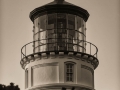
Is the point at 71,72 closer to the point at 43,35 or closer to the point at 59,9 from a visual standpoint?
the point at 43,35

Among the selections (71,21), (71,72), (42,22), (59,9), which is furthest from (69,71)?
(59,9)

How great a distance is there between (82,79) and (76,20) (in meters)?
4.43

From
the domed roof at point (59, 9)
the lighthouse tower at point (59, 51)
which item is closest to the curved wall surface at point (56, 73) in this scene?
the lighthouse tower at point (59, 51)

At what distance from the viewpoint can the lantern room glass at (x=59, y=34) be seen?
40.8 meters

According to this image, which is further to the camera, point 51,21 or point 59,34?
point 51,21

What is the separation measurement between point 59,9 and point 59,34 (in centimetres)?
179

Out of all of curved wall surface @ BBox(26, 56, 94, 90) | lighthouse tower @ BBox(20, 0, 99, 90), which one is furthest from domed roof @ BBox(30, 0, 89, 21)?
curved wall surface @ BBox(26, 56, 94, 90)

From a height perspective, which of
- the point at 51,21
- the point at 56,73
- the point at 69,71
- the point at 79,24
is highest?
the point at 51,21

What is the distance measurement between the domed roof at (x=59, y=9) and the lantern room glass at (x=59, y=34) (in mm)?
263

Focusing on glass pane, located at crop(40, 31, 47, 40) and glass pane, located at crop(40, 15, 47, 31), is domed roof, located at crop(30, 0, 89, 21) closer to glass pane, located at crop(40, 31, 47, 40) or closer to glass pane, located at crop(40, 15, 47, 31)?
glass pane, located at crop(40, 15, 47, 31)

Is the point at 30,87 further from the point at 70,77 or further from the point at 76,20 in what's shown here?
the point at 76,20

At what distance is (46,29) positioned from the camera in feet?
135

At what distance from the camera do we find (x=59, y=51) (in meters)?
39.9

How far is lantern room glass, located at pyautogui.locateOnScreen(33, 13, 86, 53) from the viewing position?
4081cm
